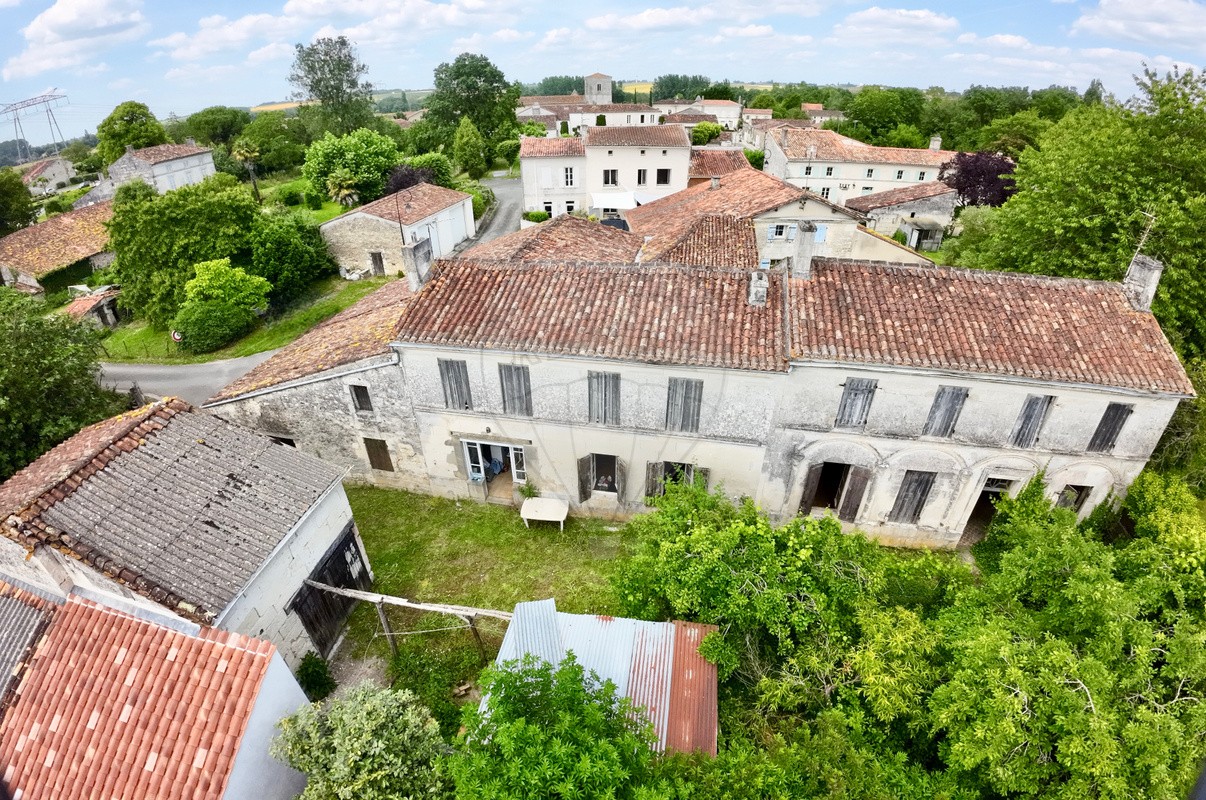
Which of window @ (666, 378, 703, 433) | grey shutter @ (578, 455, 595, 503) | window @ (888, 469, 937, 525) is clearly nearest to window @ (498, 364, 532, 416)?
grey shutter @ (578, 455, 595, 503)

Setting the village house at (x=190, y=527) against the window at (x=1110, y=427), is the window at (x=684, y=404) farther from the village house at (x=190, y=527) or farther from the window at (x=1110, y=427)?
the window at (x=1110, y=427)

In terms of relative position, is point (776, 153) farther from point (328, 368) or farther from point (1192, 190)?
point (328, 368)

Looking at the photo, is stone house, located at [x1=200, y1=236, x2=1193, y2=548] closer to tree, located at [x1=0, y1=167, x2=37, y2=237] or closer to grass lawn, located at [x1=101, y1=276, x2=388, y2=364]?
grass lawn, located at [x1=101, y1=276, x2=388, y2=364]

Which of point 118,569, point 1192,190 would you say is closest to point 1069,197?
point 1192,190

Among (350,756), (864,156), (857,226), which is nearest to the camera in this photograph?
(350,756)

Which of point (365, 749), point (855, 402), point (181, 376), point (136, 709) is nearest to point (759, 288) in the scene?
point (855, 402)

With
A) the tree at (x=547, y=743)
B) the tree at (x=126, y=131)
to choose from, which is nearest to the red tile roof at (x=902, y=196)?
the tree at (x=547, y=743)
